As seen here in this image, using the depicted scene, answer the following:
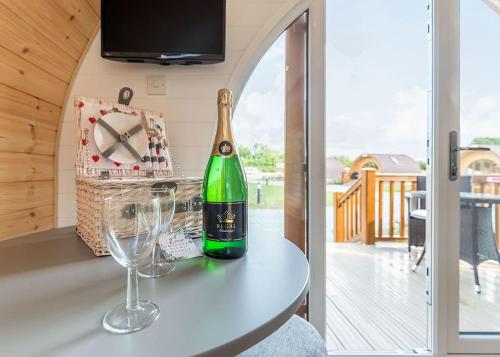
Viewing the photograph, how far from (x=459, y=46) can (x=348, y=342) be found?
5.94 feet

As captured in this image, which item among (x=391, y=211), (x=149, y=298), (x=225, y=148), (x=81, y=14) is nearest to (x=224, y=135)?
(x=225, y=148)

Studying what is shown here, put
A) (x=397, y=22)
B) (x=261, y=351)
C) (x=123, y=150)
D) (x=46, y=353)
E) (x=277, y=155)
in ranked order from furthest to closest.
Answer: (x=397, y=22) < (x=277, y=155) < (x=123, y=150) < (x=261, y=351) < (x=46, y=353)

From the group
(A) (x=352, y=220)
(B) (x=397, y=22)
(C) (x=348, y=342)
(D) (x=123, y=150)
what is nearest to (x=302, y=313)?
(C) (x=348, y=342)

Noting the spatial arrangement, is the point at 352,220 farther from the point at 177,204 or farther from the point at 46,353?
the point at 46,353

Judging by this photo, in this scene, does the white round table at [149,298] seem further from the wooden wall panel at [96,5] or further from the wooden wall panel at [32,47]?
the wooden wall panel at [96,5]

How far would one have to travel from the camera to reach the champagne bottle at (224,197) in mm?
682

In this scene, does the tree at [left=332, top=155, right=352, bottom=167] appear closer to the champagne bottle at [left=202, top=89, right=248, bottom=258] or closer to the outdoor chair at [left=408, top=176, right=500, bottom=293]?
the outdoor chair at [left=408, top=176, right=500, bottom=293]

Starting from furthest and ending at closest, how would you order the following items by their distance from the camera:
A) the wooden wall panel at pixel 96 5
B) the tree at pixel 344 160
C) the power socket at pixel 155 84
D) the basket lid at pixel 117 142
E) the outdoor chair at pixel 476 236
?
the tree at pixel 344 160, the outdoor chair at pixel 476 236, the power socket at pixel 155 84, the wooden wall panel at pixel 96 5, the basket lid at pixel 117 142

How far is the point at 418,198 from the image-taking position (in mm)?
1931

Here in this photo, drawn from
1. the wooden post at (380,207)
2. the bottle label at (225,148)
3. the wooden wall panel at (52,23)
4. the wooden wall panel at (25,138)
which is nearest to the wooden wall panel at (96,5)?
the wooden wall panel at (52,23)

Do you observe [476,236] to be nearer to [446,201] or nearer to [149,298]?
[446,201]

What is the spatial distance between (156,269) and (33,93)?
1.03m

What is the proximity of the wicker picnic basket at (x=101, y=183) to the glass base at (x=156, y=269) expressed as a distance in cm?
13

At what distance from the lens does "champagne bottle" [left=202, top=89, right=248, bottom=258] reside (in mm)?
682
